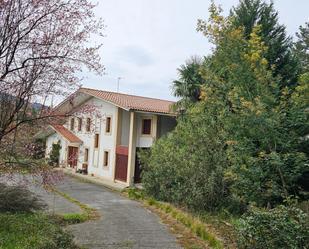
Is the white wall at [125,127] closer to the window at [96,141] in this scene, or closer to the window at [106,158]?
the window at [106,158]

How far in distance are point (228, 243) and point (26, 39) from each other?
7127 millimetres

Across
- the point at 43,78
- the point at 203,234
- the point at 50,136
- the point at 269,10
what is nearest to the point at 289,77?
the point at 269,10

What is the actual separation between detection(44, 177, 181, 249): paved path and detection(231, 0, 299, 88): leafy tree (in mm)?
8051

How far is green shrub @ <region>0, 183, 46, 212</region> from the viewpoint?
11.3 m

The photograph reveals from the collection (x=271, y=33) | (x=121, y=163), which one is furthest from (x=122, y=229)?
(x=121, y=163)

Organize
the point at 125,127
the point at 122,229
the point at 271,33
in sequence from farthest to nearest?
the point at 125,127 → the point at 271,33 → the point at 122,229

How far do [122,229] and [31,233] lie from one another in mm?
3133

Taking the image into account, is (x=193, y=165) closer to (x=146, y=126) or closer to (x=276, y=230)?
(x=276, y=230)

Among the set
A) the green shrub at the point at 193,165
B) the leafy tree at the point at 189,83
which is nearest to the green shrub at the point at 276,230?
the green shrub at the point at 193,165

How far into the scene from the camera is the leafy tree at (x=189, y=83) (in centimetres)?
2030

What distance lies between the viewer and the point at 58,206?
15797mm

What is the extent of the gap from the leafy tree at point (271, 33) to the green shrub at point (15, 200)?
426 inches

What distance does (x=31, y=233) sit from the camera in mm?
9391

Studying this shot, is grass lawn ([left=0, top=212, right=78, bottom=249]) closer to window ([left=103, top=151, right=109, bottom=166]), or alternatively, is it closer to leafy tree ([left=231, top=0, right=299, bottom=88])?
leafy tree ([left=231, top=0, right=299, bottom=88])
